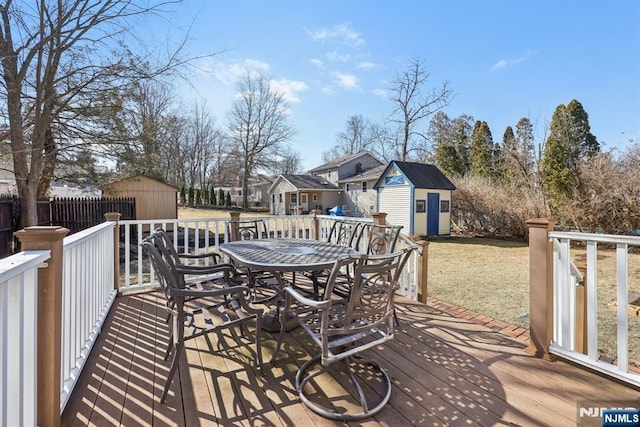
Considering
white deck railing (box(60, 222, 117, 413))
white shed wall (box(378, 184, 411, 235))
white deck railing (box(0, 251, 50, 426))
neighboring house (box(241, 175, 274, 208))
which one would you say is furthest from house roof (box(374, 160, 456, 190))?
neighboring house (box(241, 175, 274, 208))

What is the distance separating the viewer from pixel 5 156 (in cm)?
700

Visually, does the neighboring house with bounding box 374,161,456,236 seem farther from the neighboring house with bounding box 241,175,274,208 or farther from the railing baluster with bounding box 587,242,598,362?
the neighboring house with bounding box 241,175,274,208

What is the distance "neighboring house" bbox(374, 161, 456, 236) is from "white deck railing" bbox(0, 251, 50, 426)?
13.3m

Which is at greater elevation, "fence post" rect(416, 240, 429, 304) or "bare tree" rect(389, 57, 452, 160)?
"bare tree" rect(389, 57, 452, 160)

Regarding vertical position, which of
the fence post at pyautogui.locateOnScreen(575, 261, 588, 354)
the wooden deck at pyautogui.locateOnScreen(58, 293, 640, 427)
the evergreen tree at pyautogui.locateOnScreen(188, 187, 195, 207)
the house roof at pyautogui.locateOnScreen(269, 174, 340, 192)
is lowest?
the wooden deck at pyautogui.locateOnScreen(58, 293, 640, 427)

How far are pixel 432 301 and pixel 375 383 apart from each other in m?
2.35

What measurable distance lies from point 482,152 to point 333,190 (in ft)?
35.5

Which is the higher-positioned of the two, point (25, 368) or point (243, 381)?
point (25, 368)

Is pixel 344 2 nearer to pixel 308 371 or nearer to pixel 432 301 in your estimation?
pixel 432 301

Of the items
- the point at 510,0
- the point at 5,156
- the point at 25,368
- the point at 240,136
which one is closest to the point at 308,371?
the point at 25,368

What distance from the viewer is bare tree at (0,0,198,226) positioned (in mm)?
6652

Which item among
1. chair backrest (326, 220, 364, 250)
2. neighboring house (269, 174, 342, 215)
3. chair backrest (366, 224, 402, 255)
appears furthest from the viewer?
neighboring house (269, 174, 342, 215)

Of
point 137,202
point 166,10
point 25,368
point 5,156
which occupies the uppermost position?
point 166,10

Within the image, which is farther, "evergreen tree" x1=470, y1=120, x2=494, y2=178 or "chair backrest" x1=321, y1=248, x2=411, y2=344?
"evergreen tree" x1=470, y1=120, x2=494, y2=178
